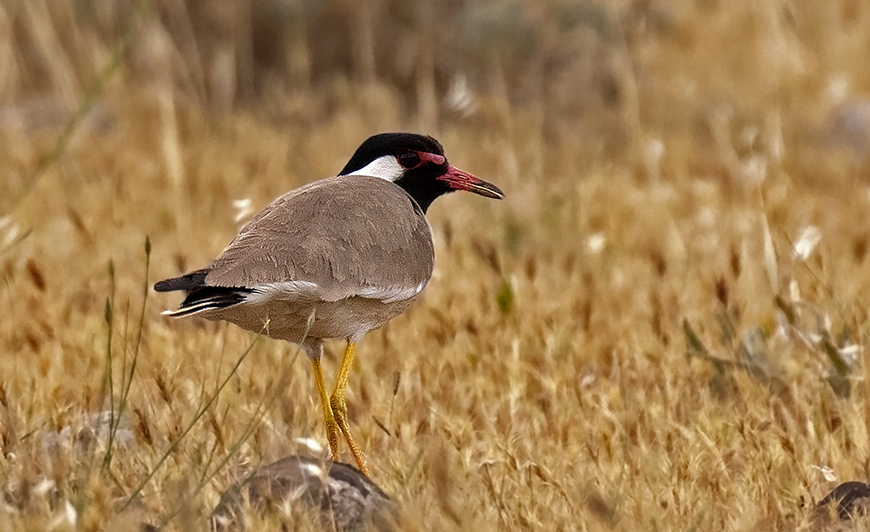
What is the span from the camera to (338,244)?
3254 mm

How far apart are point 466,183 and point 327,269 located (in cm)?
83

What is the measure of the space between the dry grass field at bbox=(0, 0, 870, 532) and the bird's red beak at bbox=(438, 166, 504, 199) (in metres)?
0.63

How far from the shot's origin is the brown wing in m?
3.11

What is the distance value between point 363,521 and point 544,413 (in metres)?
1.26

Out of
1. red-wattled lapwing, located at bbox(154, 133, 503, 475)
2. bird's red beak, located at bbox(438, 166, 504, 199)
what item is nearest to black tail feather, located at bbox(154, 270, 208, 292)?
red-wattled lapwing, located at bbox(154, 133, 503, 475)

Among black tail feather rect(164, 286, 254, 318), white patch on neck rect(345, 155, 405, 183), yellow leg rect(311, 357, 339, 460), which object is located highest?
black tail feather rect(164, 286, 254, 318)

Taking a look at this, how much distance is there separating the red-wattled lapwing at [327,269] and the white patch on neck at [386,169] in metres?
0.03

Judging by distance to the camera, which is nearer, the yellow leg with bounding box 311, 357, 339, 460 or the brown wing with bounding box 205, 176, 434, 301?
the brown wing with bounding box 205, 176, 434, 301

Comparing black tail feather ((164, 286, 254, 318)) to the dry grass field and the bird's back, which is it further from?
the dry grass field

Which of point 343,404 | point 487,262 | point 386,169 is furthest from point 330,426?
point 487,262

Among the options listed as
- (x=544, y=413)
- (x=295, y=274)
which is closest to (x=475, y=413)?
(x=544, y=413)

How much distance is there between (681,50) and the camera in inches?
399

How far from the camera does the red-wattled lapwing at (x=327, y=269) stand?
3.02 meters

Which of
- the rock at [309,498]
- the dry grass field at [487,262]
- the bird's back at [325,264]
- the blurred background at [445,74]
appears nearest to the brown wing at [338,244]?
the bird's back at [325,264]
